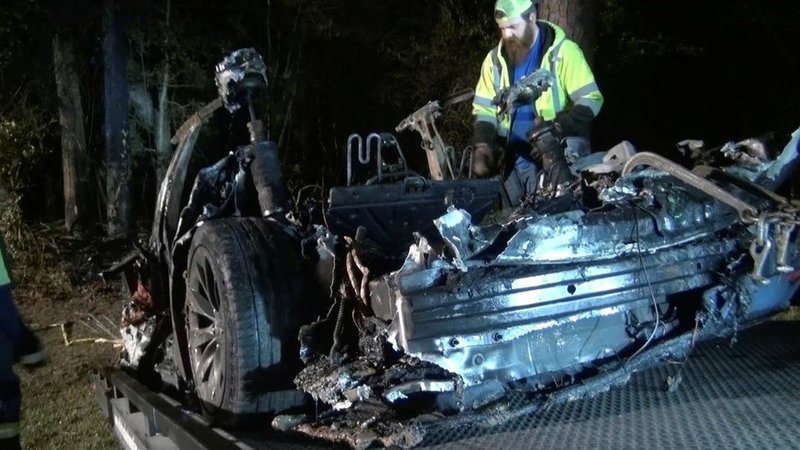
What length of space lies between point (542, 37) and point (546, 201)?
1.90 m

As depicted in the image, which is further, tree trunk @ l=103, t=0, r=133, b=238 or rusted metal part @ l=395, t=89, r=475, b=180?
tree trunk @ l=103, t=0, r=133, b=238

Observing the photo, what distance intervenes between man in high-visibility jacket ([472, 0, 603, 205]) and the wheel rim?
177 cm

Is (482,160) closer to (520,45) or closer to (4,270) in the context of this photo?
(520,45)

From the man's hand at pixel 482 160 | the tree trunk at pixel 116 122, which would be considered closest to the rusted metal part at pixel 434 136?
the man's hand at pixel 482 160

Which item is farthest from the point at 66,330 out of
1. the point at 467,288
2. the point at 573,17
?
the point at 467,288

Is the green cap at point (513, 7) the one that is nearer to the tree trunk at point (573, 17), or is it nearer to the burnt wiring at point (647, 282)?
the burnt wiring at point (647, 282)

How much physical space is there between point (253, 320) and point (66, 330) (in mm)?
6336

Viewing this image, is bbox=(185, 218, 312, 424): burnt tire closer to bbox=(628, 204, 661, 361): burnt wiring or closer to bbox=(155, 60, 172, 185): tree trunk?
bbox=(628, 204, 661, 361): burnt wiring

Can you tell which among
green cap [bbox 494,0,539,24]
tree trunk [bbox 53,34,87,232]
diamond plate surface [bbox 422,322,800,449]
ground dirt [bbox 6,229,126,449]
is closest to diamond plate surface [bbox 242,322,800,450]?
diamond plate surface [bbox 422,322,800,449]

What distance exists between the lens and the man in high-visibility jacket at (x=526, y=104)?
4722 mm

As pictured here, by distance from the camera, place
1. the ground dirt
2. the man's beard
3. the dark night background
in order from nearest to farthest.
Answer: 1. the man's beard
2. the ground dirt
3. the dark night background

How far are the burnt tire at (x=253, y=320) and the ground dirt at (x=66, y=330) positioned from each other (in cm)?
243

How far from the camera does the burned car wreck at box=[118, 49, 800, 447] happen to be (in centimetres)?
297

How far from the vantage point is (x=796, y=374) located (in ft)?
11.2
